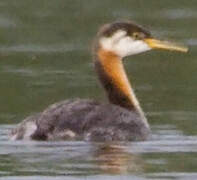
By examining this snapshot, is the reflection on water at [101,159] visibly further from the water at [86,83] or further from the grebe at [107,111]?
the grebe at [107,111]

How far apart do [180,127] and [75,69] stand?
522cm

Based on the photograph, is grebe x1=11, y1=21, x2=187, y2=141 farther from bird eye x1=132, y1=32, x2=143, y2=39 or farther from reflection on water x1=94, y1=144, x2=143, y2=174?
reflection on water x1=94, y1=144, x2=143, y2=174

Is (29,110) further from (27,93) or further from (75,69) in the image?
(75,69)

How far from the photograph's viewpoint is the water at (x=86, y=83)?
1814 cm

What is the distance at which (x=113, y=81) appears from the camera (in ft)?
68.3

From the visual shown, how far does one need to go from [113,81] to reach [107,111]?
1032 millimetres

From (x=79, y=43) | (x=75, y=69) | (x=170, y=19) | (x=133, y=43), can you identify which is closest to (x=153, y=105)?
(x=133, y=43)

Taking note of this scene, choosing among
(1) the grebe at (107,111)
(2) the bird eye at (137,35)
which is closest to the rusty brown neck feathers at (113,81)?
(1) the grebe at (107,111)

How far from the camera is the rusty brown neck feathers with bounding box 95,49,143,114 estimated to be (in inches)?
817

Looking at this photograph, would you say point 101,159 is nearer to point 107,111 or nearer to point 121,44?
point 107,111

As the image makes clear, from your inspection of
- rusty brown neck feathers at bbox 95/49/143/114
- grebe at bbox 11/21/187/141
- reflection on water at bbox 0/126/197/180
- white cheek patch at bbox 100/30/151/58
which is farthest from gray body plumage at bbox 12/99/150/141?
white cheek patch at bbox 100/30/151/58

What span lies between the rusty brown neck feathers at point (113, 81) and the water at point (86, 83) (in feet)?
1.49

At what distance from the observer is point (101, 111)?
1980 centimetres

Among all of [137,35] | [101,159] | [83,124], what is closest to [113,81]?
[137,35]
